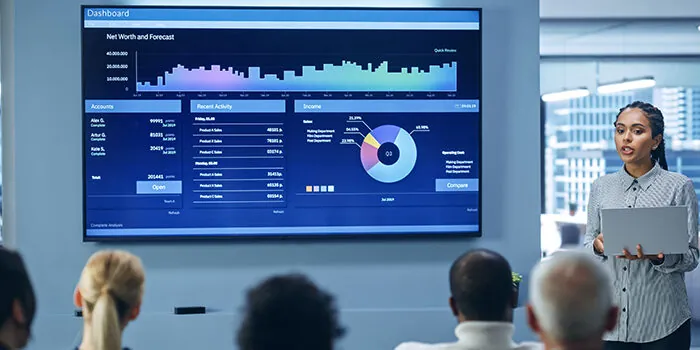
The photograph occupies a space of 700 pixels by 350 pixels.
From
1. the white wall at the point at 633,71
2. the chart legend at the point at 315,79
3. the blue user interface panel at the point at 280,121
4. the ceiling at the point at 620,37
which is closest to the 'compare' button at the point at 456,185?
the blue user interface panel at the point at 280,121

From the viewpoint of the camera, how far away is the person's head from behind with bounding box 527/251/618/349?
1.68 metres

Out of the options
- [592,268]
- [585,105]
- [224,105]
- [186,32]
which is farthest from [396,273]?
[585,105]

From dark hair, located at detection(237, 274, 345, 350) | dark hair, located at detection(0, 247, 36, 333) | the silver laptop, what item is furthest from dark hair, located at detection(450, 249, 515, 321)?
the silver laptop

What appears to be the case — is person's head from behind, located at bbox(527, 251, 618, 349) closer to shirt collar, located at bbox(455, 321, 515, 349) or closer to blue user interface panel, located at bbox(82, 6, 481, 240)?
shirt collar, located at bbox(455, 321, 515, 349)

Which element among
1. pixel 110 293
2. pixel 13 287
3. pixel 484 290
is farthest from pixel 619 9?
pixel 13 287

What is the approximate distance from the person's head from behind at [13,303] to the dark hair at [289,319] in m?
0.55

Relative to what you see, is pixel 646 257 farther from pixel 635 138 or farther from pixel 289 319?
pixel 289 319

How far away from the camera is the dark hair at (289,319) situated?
1523 millimetres

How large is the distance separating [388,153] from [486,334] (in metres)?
2.34

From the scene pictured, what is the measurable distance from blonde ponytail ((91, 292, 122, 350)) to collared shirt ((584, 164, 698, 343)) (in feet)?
6.67

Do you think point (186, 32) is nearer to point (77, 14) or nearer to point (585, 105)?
point (77, 14)

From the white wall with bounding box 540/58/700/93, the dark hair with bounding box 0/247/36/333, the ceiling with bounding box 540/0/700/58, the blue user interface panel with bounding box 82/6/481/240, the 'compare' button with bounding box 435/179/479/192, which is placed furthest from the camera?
the white wall with bounding box 540/58/700/93

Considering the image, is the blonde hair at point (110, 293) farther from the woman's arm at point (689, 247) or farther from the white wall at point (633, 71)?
the white wall at point (633, 71)

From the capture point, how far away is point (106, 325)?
2.14m
